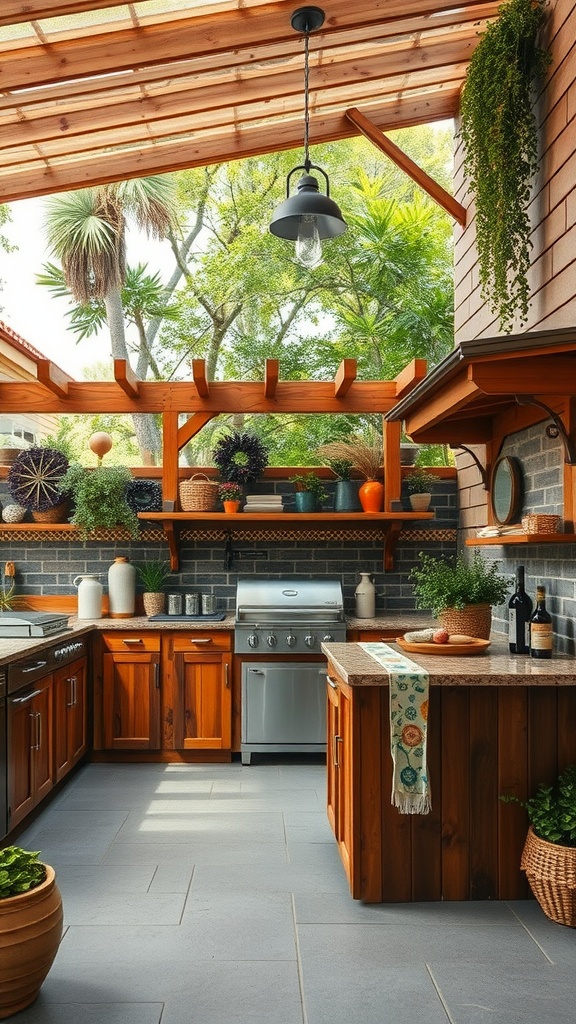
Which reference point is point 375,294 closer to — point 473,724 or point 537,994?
point 473,724

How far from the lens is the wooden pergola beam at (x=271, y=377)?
5.12 meters

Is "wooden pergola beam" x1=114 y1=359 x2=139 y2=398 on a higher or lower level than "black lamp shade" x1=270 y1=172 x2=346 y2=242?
lower

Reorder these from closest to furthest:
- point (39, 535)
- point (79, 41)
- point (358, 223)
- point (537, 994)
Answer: point (537, 994) < point (79, 41) < point (39, 535) < point (358, 223)

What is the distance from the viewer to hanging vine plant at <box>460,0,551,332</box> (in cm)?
388

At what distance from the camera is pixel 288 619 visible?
519cm

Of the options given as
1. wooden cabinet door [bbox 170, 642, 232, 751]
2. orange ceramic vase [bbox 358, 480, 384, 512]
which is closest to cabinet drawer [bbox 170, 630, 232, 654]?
wooden cabinet door [bbox 170, 642, 232, 751]

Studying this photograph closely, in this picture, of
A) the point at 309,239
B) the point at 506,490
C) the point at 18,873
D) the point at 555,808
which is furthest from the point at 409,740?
the point at 309,239

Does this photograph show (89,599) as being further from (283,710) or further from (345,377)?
(345,377)

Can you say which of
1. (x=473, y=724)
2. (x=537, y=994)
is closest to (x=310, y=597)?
(x=473, y=724)

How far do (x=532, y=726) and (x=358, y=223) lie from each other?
743 centimetres

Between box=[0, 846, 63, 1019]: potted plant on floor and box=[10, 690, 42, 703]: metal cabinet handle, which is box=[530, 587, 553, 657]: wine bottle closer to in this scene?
box=[0, 846, 63, 1019]: potted plant on floor

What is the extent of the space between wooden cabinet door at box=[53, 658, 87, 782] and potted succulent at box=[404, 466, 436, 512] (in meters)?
2.36

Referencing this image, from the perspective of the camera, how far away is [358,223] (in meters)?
9.38

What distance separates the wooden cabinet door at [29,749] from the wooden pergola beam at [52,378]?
75.3 inches
